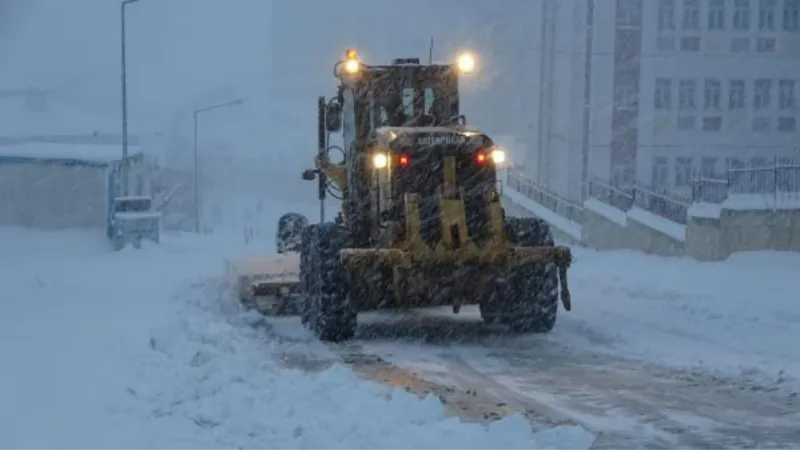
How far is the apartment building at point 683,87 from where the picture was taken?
45.5m

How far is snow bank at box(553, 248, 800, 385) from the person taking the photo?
11.9 m

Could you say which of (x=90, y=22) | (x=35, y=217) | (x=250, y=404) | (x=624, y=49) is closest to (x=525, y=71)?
(x=624, y=49)

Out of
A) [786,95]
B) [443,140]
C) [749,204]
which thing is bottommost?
[749,204]

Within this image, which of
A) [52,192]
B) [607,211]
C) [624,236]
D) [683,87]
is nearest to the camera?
[624,236]

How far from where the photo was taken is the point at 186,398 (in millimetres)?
8812

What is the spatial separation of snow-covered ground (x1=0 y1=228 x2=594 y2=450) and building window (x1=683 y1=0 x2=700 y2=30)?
3472 cm

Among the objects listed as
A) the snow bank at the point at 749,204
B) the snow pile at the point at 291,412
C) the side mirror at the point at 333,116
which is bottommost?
the snow pile at the point at 291,412

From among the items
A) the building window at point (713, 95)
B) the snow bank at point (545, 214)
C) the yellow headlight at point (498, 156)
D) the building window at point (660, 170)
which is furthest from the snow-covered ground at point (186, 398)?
the building window at point (713, 95)

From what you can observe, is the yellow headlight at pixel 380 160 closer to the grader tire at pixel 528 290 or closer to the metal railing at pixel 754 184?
the grader tire at pixel 528 290

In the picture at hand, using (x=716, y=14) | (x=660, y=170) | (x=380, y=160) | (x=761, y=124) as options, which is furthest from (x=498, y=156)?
(x=761, y=124)

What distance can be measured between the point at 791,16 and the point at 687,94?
4.90 meters

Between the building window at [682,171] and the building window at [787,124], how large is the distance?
3.85 meters

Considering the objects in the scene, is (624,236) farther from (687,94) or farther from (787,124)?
(787,124)

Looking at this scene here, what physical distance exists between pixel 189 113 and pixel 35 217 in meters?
66.0
